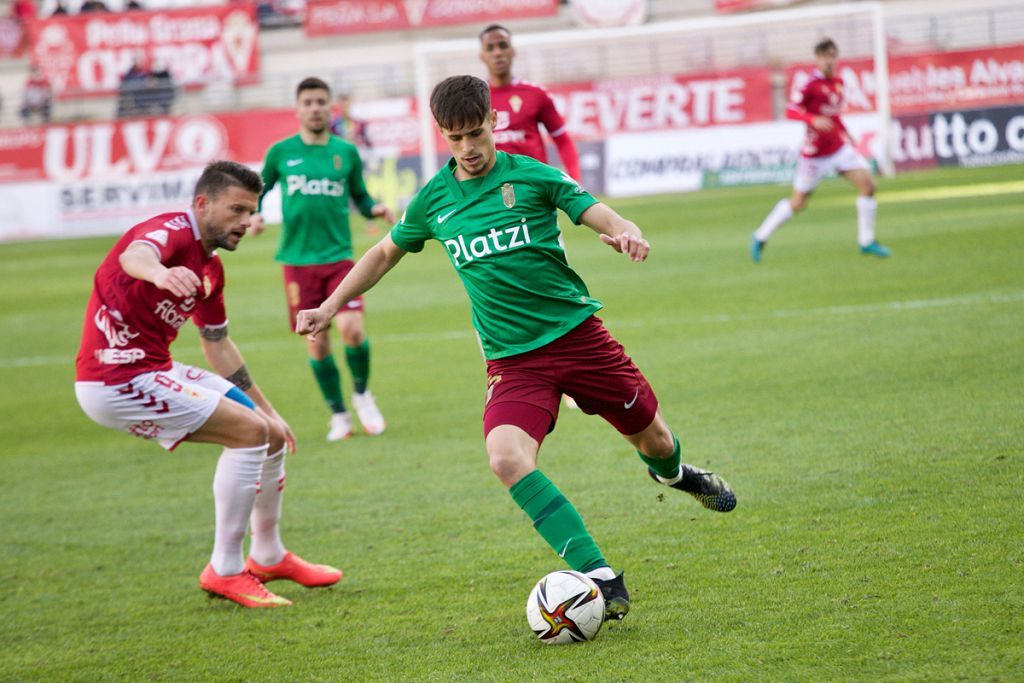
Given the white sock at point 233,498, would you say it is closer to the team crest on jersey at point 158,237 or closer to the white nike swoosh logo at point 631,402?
the team crest on jersey at point 158,237

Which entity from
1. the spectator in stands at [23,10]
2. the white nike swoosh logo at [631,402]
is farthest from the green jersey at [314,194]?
the spectator in stands at [23,10]

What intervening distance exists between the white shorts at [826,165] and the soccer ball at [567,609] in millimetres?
11304

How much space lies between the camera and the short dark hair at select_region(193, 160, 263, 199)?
16.2 feet

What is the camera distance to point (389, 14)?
37.4 meters

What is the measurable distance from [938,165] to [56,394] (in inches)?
814

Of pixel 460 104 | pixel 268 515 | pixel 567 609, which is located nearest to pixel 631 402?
pixel 567 609

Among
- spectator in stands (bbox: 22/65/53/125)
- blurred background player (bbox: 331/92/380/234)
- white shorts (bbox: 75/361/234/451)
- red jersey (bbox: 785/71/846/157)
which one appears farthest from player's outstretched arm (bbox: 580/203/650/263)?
spectator in stands (bbox: 22/65/53/125)

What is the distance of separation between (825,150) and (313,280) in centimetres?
802

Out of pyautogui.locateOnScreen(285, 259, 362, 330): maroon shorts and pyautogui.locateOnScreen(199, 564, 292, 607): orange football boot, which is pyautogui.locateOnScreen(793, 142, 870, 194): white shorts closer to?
pyautogui.locateOnScreen(285, 259, 362, 330): maroon shorts

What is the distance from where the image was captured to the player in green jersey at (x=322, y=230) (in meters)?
8.70

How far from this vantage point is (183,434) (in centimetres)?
520

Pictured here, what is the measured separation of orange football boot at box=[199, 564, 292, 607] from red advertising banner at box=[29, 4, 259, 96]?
111 feet

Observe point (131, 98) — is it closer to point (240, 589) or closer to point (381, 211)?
point (381, 211)

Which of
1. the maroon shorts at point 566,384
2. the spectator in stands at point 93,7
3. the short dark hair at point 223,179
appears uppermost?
the spectator in stands at point 93,7
